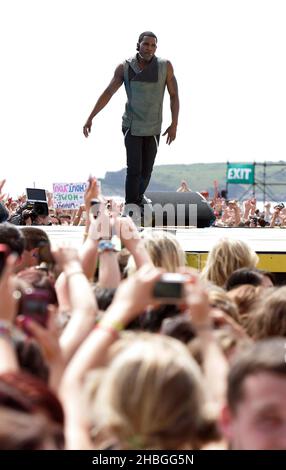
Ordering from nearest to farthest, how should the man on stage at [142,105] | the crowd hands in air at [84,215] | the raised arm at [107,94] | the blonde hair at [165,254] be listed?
1. the blonde hair at [165,254]
2. the man on stage at [142,105]
3. the raised arm at [107,94]
4. the crowd hands in air at [84,215]

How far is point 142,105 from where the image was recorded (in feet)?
26.8

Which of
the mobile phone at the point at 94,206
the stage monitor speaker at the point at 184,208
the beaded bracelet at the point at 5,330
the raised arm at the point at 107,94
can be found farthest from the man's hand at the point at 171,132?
the beaded bracelet at the point at 5,330

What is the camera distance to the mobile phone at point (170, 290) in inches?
89.7

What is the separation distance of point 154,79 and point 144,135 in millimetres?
515

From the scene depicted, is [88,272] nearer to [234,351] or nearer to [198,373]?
[234,351]

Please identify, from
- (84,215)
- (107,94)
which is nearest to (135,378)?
(107,94)

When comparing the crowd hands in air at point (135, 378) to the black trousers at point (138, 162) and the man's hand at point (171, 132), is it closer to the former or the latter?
the black trousers at point (138, 162)

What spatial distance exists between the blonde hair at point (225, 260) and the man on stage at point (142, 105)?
3.41 metres

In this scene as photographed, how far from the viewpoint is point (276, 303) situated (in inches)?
131

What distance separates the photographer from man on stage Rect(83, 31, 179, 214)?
8062mm

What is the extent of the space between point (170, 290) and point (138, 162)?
20.1 feet

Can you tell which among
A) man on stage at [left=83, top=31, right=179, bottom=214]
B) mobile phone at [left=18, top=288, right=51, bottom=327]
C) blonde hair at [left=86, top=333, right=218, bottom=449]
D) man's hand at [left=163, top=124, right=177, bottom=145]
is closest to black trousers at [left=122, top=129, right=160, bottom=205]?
man on stage at [left=83, top=31, right=179, bottom=214]

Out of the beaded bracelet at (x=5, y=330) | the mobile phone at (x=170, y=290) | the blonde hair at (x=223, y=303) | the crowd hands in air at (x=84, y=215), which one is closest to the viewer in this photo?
the mobile phone at (x=170, y=290)
